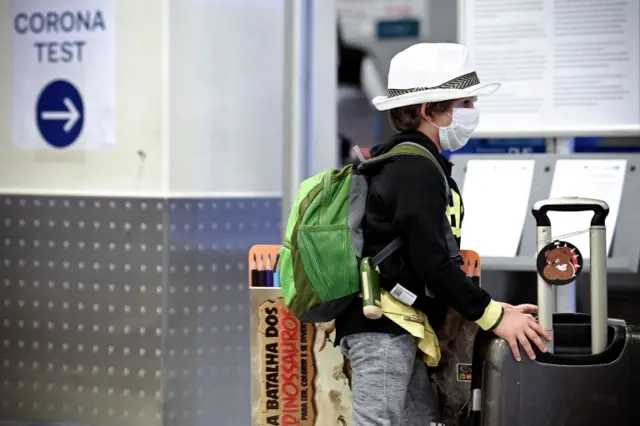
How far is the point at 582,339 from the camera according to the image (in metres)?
2.49

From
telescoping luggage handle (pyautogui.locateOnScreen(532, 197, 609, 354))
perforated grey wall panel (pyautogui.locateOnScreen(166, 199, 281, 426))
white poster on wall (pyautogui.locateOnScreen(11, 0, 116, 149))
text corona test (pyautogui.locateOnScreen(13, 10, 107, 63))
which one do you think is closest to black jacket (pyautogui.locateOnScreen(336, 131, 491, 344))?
telescoping luggage handle (pyautogui.locateOnScreen(532, 197, 609, 354))

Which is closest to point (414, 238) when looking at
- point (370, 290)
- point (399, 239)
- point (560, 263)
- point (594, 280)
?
point (399, 239)

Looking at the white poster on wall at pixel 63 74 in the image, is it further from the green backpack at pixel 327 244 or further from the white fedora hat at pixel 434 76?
the white fedora hat at pixel 434 76

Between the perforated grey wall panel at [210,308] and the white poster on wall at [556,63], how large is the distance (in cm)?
108

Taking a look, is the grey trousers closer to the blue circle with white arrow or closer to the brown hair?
the brown hair

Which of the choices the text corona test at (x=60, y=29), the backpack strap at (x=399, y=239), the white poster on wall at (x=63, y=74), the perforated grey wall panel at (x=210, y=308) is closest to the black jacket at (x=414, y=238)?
the backpack strap at (x=399, y=239)

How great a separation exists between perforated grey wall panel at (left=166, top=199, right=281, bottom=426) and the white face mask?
4.38 feet

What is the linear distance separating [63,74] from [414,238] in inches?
74.2

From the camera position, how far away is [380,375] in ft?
8.13

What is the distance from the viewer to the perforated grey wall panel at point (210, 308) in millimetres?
3598

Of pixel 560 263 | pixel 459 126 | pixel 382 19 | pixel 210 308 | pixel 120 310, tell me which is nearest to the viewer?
pixel 560 263

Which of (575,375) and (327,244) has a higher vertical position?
(327,244)

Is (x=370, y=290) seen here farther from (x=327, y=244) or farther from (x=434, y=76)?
(x=434, y=76)

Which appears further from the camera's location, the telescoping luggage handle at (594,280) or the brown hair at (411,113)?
the brown hair at (411,113)
